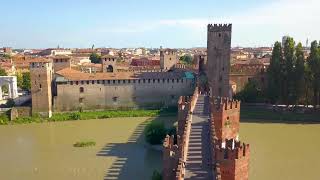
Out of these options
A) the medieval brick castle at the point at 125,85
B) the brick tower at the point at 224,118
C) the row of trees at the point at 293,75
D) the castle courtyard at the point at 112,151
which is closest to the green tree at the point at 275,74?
the row of trees at the point at 293,75

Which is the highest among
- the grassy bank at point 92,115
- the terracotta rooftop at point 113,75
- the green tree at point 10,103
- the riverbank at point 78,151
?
the terracotta rooftop at point 113,75

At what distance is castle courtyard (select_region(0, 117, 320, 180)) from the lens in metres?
19.0

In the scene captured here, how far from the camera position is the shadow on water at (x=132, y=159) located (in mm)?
18594

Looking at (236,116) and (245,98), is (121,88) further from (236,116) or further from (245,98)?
(236,116)

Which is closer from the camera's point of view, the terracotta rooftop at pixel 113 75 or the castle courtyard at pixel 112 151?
the castle courtyard at pixel 112 151

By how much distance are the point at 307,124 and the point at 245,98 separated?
6.35 metres

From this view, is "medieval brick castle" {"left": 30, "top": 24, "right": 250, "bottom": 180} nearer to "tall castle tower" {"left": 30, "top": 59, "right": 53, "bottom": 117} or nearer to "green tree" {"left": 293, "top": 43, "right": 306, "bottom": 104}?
"tall castle tower" {"left": 30, "top": 59, "right": 53, "bottom": 117}

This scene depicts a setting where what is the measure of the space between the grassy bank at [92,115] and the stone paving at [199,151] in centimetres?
1401

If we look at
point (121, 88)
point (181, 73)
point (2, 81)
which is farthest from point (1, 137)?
point (181, 73)

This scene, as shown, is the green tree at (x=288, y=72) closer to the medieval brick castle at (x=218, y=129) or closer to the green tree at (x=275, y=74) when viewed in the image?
the green tree at (x=275, y=74)

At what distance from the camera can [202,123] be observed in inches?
674

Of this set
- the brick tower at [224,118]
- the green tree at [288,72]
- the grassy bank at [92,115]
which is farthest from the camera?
the green tree at [288,72]

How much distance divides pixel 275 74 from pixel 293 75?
1.34 m

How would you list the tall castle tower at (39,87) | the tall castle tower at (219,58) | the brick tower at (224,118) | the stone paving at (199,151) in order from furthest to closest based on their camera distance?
the tall castle tower at (219,58)
the tall castle tower at (39,87)
the brick tower at (224,118)
the stone paving at (199,151)
